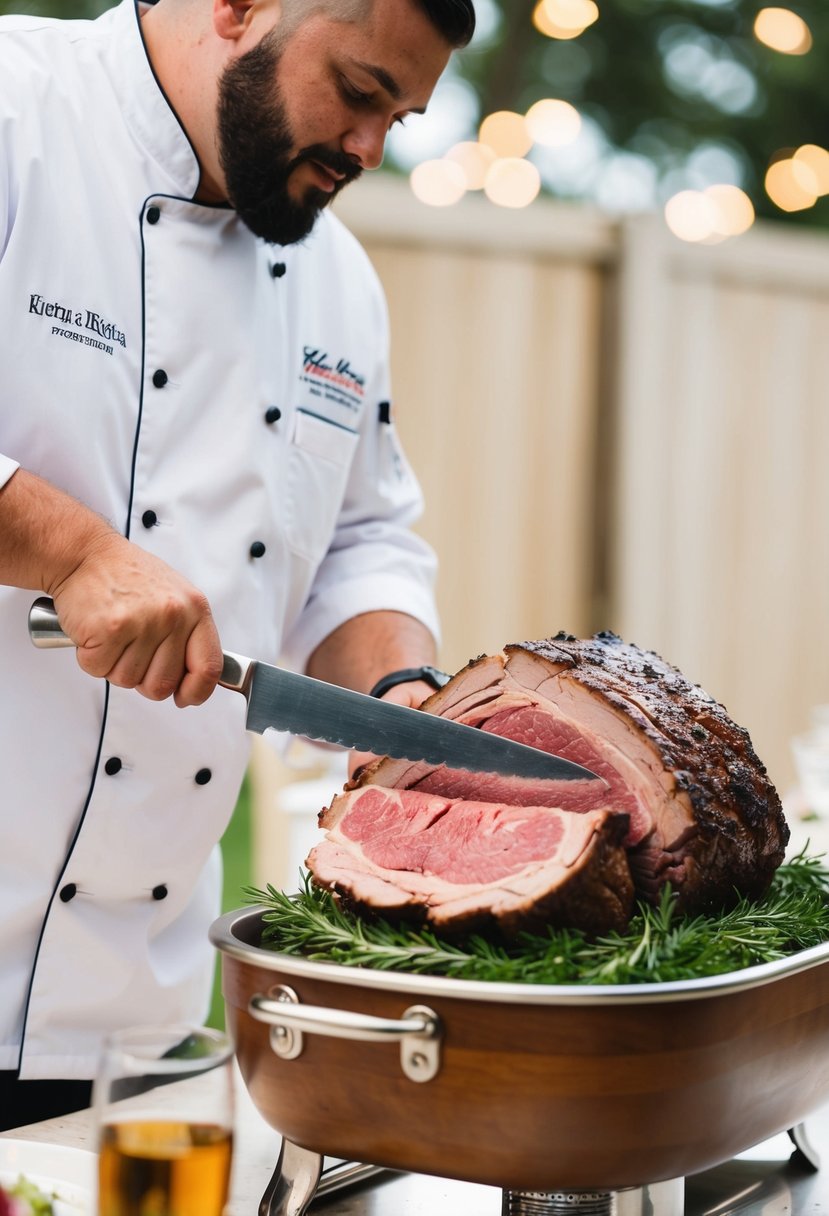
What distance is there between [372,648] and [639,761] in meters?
0.96

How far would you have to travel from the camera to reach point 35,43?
6.79 feet

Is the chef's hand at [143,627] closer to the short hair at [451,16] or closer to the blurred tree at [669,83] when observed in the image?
the short hair at [451,16]

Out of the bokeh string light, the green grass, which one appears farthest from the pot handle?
the bokeh string light

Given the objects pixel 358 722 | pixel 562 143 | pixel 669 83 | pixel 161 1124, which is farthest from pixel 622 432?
pixel 161 1124

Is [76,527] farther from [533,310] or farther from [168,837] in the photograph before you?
[533,310]

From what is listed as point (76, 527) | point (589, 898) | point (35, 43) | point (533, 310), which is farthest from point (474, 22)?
point (533, 310)

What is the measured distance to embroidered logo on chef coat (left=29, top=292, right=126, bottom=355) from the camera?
1.95m

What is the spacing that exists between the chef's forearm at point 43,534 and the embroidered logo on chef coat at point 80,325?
0.37 m

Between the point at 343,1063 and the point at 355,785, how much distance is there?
47cm

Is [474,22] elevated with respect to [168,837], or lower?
elevated

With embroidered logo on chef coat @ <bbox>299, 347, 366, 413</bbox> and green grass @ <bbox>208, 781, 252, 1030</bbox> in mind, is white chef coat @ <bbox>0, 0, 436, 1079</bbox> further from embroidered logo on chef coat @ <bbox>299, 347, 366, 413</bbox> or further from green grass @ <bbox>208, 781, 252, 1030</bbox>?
green grass @ <bbox>208, 781, 252, 1030</bbox>

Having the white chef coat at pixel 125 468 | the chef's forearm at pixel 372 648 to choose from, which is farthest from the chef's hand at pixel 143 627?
the chef's forearm at pixel 372 648

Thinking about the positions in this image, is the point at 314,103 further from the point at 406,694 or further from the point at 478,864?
the point at 478,864

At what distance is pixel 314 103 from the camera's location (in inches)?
77.8
